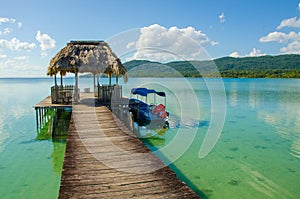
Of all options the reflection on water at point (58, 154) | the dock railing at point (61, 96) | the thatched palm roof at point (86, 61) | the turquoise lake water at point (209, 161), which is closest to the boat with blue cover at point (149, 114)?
the turquoise lake water at point (209, 161)

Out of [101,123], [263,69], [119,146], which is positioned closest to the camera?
[119,146]

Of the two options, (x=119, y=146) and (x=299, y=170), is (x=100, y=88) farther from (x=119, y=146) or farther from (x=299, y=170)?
(x=299, y=170)

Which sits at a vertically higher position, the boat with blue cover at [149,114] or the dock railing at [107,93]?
the dock railing at [107,93]

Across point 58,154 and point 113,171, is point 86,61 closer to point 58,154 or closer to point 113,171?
point 58,154

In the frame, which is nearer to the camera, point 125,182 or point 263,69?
point 125,182

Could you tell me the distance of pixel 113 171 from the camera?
404cm

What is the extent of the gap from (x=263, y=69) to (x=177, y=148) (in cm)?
11786

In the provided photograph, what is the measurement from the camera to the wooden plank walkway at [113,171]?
10.9ft

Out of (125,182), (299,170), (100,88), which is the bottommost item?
(299,170)

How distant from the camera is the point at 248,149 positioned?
947 centimetres

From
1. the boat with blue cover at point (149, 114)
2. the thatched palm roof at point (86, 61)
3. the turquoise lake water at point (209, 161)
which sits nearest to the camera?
the turquoise lake water at point (209, 161)

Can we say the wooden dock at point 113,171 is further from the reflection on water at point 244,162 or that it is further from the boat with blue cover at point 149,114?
the boat with blue cover at point 149,114

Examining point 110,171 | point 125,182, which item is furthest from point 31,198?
point 125,182

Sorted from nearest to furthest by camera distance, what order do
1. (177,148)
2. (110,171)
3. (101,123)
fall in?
1. (110,171)
2. (101,123)
3. (177,148)
